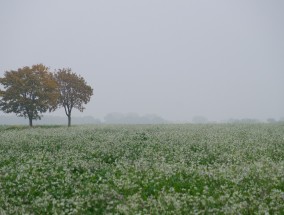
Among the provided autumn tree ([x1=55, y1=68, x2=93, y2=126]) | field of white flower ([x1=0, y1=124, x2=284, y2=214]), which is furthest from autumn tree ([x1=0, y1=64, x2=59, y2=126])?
field of white flower ([x1=0, y1=124, x2=284, y2=214])

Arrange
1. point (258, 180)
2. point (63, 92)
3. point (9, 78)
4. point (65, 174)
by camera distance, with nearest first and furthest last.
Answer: point (258, 180) < point (65, 174) < point (9, 78) < point (63, 92)

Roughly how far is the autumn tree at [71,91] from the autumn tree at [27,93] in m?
4.19

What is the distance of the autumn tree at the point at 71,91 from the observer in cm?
5819

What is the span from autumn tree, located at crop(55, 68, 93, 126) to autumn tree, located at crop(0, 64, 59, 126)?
419 cm

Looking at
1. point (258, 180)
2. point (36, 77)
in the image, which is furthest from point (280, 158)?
point (36, 77)

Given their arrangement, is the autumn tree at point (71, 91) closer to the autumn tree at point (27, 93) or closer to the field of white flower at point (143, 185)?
the autumn tree at point (27, 93)

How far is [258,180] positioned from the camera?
12.4 metres

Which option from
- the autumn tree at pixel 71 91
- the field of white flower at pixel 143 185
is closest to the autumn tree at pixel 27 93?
the autumn tree at pixel 71 91

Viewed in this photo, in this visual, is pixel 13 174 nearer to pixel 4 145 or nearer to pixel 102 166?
pixel 102 166

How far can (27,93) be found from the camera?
173ft

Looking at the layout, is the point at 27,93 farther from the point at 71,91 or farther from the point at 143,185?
the point at 143,185

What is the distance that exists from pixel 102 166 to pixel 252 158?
25.0ft

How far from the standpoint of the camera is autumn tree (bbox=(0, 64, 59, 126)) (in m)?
51.9

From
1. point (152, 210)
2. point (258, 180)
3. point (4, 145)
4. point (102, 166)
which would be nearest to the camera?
point (152, 210)
